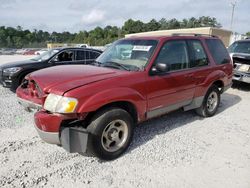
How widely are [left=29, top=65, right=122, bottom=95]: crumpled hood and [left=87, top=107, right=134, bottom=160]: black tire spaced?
1.67 feet

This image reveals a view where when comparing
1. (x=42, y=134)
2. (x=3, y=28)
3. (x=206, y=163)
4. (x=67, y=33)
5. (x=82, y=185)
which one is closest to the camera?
(x=82, y=185)

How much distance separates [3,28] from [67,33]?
33.4 metres

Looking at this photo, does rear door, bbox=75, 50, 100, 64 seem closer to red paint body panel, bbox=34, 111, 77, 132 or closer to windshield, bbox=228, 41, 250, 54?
red paint body panel, bbox=34, 111, 77, 132

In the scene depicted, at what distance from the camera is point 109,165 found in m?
3.35

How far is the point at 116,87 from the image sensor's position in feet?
10.9

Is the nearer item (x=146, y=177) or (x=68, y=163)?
(x=146, y=177)

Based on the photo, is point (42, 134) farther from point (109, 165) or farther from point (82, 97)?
point (109, 165)

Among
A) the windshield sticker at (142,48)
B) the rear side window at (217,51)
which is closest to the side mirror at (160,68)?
the windshield sticker at (142,48)

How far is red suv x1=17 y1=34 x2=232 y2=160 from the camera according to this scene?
3.05m

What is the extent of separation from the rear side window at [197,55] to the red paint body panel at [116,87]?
111 millimetres

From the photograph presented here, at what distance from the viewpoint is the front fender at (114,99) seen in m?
3.00

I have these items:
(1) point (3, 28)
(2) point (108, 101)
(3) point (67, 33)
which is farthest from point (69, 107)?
(3) point (67, 33)

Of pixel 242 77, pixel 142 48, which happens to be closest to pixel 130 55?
pixel 142 48

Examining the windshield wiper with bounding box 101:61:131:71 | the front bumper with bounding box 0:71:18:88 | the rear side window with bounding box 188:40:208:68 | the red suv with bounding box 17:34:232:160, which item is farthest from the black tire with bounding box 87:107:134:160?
the front bumper with bounding box 0:71:18:88
